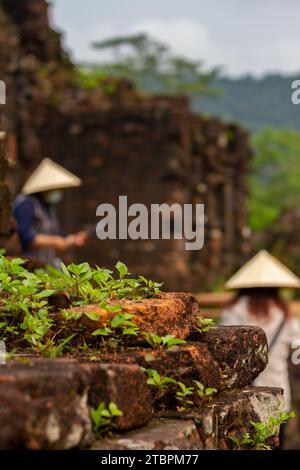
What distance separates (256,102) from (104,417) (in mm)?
140247

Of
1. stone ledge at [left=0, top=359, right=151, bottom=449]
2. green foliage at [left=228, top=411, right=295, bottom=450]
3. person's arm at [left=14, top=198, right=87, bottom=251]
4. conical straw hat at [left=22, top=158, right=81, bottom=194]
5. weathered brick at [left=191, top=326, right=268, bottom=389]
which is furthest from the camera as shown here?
conical straw hat at [left=22, top=158, right=81, bottom=194]

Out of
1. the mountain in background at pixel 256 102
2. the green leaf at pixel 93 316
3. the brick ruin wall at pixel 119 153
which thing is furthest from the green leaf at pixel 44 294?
the mountain in background at pixel 256 102

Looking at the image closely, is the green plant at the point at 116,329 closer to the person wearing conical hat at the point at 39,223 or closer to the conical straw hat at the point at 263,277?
the conical straw hat at the point at 263,277

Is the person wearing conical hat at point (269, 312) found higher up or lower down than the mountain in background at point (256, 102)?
lower down

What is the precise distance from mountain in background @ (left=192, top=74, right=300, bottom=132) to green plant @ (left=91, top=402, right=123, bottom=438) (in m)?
127

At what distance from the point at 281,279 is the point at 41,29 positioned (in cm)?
1512

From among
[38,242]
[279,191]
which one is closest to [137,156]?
[38,242]

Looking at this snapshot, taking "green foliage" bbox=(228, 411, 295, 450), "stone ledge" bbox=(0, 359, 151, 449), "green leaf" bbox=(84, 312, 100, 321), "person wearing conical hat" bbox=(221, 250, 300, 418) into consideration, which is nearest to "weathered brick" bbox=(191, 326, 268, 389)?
"green foliage" bbox=(228, 411, 295, 450)

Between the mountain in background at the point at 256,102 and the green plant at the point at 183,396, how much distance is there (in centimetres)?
12702

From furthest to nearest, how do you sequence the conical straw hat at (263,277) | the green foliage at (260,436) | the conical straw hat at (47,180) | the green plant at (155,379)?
the conical straw hat at (47,180) → the conical straw hat at (263,277) → the green foliage at (260,436) → the green plant at (155,379)

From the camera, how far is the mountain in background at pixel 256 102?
132 metres

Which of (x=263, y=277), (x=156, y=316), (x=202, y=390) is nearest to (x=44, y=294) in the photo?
(x=156, y=316)

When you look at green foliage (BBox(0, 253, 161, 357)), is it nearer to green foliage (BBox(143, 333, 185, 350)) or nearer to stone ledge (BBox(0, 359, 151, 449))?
green foliage (BBox(143, 333, 185, 350))

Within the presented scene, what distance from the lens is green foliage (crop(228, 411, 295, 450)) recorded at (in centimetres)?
319
